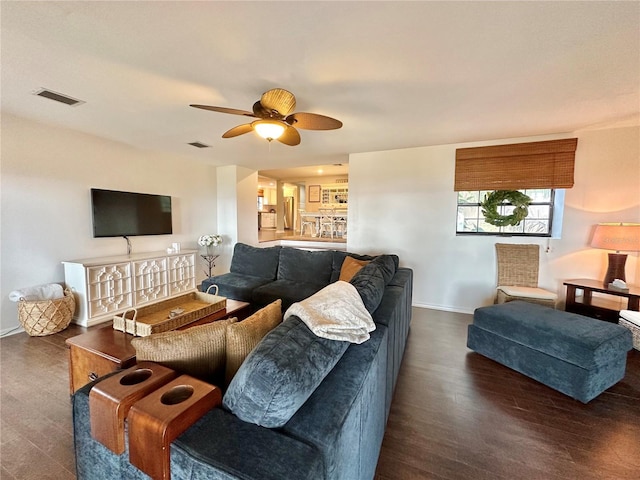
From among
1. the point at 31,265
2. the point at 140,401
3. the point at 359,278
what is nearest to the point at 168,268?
the point at 31,265

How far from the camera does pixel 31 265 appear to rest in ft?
10.0

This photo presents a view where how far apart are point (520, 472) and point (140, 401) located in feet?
6.10

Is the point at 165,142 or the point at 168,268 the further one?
the point at 168,268

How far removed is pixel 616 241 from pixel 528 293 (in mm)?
969

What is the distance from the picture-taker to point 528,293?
3012 mm

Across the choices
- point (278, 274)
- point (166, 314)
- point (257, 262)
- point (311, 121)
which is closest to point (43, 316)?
point (166, 314)

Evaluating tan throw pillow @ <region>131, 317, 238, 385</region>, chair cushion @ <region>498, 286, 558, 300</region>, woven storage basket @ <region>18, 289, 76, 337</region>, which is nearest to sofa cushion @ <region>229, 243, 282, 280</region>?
woven storage basket @ <region>18, 289, 76, 337</region>

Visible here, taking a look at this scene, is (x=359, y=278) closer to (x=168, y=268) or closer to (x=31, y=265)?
(x=168, y=268)

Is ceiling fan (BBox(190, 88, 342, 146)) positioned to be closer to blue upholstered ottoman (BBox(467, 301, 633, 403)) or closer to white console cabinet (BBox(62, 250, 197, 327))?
blue upholstered ottoman (BBox(467, 301, 633, 403))

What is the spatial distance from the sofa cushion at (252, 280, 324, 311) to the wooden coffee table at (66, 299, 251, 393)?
1437mm

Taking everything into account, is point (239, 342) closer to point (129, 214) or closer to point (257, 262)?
point (257, 262)

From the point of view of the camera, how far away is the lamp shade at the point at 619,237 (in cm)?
267

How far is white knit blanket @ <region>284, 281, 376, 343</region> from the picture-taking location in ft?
3.46

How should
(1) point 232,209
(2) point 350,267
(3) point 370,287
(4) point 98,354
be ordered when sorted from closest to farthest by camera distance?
1. (4) point 98,354
2. (3) point 370,287
3. (2) point 350,267
4. (1) point 232,209
